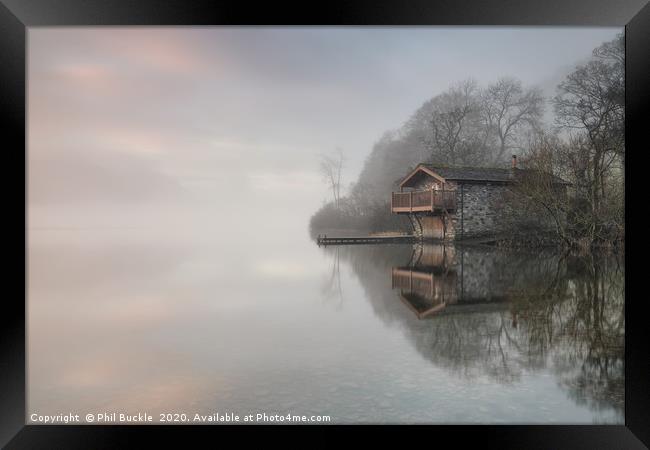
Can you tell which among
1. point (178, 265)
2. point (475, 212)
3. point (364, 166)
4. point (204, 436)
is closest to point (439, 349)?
point (204, 436)

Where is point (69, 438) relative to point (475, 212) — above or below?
below

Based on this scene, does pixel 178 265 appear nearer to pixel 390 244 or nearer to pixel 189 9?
pixel 390 244

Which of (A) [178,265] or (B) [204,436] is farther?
(A) [178,265]

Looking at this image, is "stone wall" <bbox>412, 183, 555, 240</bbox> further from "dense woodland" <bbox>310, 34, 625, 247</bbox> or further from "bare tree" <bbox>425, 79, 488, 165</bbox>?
"bare tree" <bbox>425, 79, 488, 165</bbox>

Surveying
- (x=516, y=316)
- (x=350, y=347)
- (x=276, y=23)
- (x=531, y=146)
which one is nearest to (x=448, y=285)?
(x=516, y=316)

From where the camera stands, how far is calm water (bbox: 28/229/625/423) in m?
3.71

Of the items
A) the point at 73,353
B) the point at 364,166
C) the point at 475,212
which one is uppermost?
the point at 364,166

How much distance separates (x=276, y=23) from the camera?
3.47m

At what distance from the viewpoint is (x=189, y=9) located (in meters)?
3.39

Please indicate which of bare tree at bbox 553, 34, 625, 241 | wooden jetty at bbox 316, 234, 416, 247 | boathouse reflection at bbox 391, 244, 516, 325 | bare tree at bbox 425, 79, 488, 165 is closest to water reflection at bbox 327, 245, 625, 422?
boathouse reflection at bbox 391, 244, 516, 325

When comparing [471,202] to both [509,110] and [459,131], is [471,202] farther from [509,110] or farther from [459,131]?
[509,110]

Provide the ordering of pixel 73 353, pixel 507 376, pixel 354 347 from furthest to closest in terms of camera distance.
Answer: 1. pixel 73 353
2. pixel 354 347
3. pixel 507 376

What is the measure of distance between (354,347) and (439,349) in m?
0.89

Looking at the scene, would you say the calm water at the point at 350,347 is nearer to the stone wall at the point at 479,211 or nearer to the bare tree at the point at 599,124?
the bare tree at the point at 599,124
